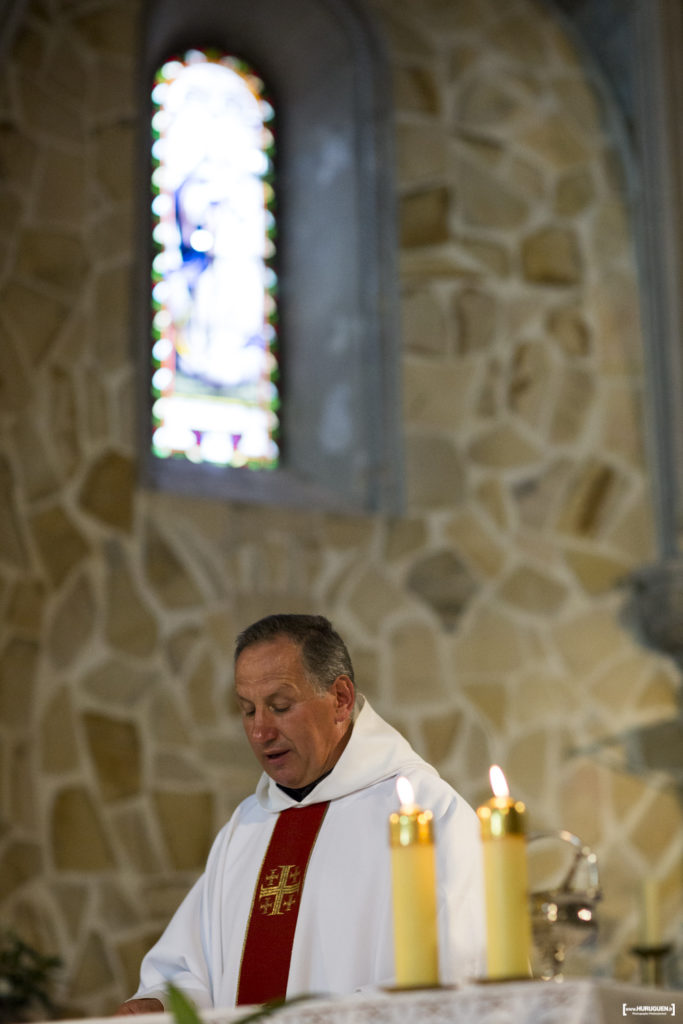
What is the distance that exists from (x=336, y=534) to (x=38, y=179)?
79.5 inches

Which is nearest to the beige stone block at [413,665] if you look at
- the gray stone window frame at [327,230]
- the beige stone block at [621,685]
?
the gray stone window frame at [327,230]

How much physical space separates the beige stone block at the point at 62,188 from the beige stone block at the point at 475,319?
1.94 meters

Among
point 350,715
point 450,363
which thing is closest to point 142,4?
point 450,363

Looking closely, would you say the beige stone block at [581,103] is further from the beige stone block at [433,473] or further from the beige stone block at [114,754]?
the beige stone block at [114,754]

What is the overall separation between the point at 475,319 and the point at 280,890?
4717mm

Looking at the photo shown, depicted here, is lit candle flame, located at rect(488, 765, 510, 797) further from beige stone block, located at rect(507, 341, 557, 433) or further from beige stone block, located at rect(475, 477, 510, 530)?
beige stone block, located at rect(507, 341, 557, 433)

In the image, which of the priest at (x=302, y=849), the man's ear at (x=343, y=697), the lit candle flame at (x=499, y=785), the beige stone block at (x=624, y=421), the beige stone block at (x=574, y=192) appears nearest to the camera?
the lit candle flame at (x=499, y=785)

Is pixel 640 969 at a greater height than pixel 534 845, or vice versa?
pixel 534 845

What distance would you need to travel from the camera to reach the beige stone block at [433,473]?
23.2 feet

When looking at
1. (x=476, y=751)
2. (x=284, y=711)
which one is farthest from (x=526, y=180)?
(x=284, y=711)

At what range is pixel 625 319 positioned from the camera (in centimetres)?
772

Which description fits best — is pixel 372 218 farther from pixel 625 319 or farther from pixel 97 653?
pixel 97 653

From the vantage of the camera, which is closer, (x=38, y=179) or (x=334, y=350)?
(x=38, y=179)

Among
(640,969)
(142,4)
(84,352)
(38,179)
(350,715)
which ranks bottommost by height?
(640,969)
